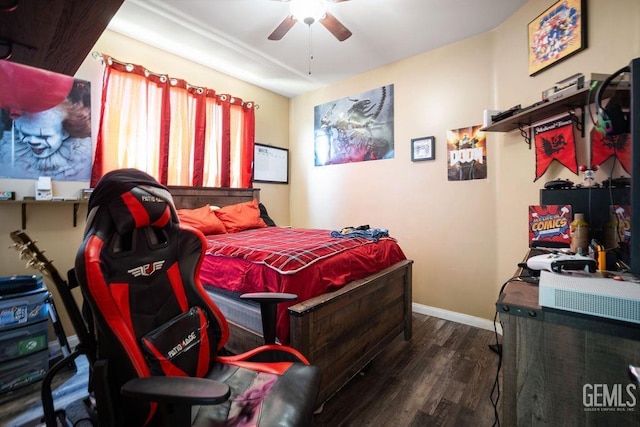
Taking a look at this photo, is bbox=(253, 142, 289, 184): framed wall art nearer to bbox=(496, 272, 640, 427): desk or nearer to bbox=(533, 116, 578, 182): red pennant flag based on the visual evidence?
bbox=(533, 116, 578, 182): red pennant flag

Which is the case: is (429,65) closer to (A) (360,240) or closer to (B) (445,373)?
(A) (360,240)

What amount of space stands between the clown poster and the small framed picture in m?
1.37

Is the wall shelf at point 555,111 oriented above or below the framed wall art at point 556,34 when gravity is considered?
below

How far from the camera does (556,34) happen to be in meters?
1.94

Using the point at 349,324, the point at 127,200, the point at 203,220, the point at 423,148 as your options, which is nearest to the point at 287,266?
the point at 349,324

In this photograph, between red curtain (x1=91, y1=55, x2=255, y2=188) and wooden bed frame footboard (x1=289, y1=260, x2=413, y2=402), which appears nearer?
wooden bed frame footboard (x1=289, y1=260, x2=413, y2=402)

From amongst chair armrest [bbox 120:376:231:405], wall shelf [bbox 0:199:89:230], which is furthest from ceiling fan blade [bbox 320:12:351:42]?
wall shelf [bbox 0:199:89:230]

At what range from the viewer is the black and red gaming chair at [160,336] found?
77 cm

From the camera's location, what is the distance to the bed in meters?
1.49

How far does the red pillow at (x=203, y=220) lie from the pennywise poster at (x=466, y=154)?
2.43 metres

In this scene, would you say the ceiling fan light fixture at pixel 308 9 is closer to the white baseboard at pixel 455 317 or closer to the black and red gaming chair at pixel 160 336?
the black and red gaming chair at pixel 160 336

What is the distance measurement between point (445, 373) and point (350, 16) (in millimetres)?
2990

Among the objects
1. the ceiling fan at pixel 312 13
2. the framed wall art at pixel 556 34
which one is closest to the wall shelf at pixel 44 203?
the ceiling fan at pixel 312 13

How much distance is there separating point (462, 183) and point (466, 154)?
288 mm
